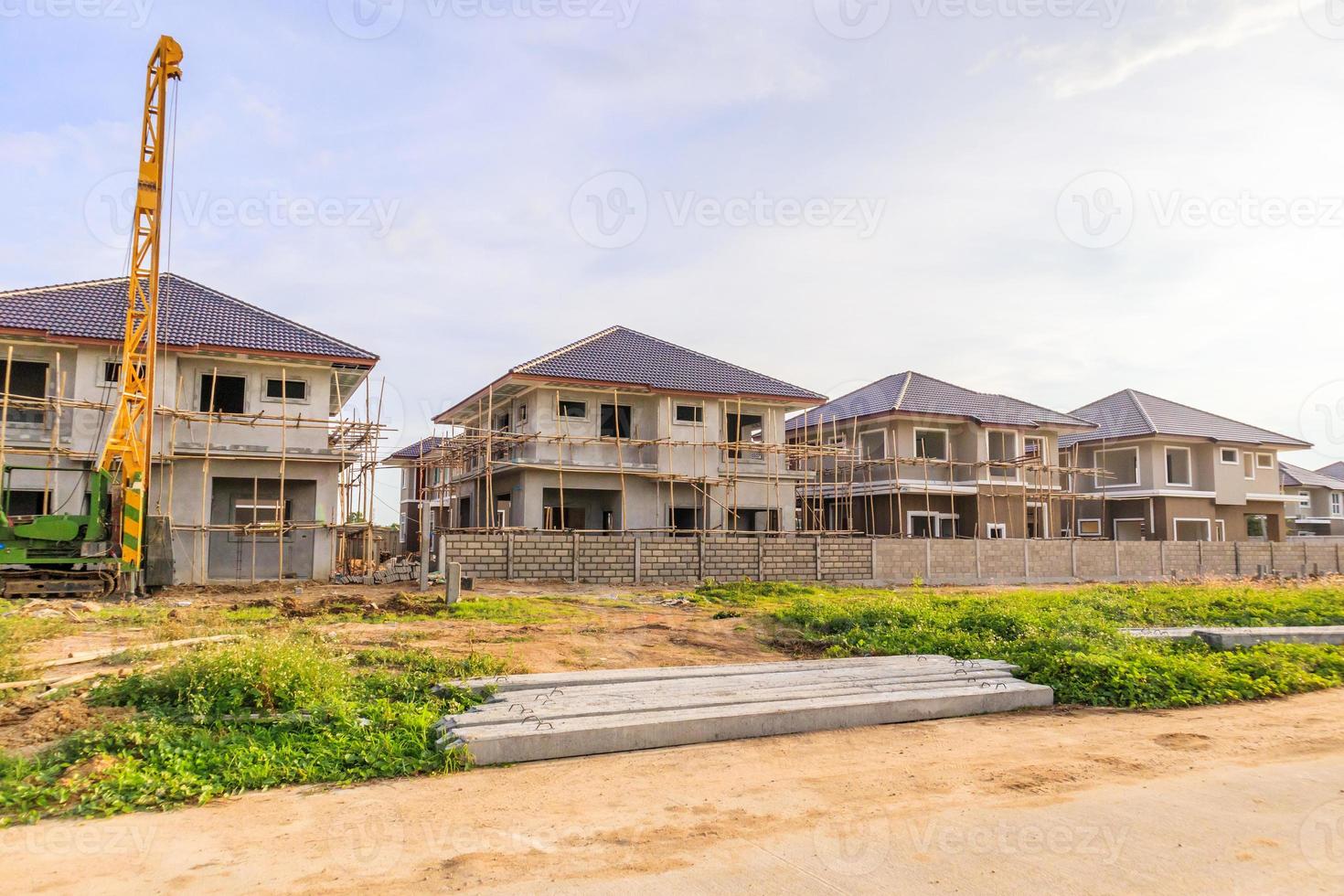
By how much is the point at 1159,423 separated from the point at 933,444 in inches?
388

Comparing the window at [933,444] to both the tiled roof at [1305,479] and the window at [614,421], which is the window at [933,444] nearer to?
the window at [614,421]

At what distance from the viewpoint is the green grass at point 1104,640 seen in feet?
29.0

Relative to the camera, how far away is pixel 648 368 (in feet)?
→ 89.5

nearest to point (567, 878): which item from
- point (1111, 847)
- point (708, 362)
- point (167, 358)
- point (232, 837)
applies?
point (232, 837)

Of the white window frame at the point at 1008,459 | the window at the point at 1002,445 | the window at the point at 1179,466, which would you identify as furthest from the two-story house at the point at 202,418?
the window at the point at 1179,466

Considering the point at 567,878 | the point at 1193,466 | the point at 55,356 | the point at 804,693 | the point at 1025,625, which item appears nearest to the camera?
the point at 567,878

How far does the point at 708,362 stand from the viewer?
28.9 m

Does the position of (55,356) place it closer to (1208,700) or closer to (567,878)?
(567,878)

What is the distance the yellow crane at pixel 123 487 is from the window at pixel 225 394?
5.83 ft

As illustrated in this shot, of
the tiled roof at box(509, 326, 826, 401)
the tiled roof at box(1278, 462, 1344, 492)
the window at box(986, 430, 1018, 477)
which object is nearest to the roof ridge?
the tiled roof at box(509, 326, 826, 401)

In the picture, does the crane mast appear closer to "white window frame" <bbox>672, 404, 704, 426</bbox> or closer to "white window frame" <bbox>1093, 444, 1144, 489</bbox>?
"white window frame" <bbox>672, 404, 704, 426</bbox>

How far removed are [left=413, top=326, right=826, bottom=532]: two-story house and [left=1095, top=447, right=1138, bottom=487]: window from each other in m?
15.1

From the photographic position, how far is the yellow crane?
16.1 meters

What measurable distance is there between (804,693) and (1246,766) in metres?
3.30
